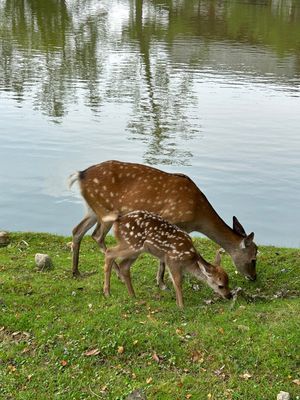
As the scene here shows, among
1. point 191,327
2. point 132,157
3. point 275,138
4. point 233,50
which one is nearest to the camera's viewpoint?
point 191,327

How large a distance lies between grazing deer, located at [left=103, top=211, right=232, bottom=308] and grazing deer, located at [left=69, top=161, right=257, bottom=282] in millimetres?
487

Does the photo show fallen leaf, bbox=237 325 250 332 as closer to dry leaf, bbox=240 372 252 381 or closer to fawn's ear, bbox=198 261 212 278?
dry leaf, bbox=240 372 252 381

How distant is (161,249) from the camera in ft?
21.4

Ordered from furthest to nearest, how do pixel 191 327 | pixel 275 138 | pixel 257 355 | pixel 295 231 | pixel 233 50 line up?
pixel 233 50 → pixel 275 138 → pixel 295 231 → pixel 191 327 → pixel 257 355

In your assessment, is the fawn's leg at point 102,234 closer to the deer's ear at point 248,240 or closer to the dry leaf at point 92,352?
the deer's ear at point 248,240

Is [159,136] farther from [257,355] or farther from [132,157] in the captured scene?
[257,355]

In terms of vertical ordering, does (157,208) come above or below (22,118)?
above

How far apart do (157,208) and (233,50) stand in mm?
25375

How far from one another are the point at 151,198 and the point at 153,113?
1187cm

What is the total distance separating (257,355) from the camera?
17.3 feet

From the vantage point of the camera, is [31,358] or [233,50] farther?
[233,50]

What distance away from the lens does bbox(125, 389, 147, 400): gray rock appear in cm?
480

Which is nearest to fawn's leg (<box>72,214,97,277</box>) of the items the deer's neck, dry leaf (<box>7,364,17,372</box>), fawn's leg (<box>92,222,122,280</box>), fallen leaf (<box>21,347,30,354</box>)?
fawn's leg (<box>92,222,122,280</box>)

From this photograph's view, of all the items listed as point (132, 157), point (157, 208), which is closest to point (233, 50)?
point (132, 157)
